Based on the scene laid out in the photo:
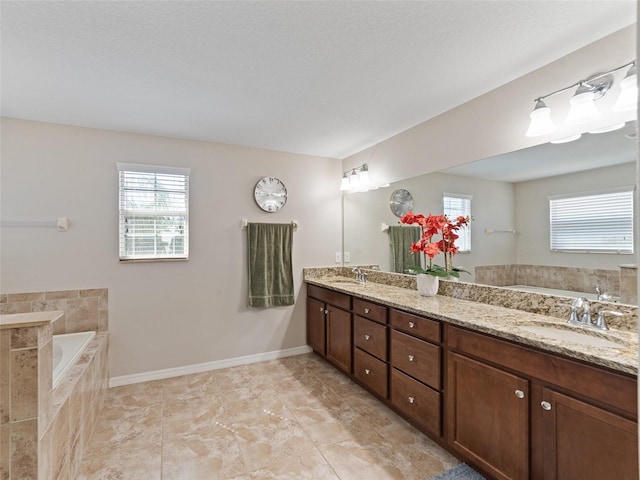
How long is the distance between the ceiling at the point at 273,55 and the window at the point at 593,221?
830 millimetres

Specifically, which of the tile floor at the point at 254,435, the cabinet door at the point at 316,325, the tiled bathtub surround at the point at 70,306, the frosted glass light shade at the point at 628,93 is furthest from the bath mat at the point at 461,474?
the tiled bathtub surround at the point at 70,306

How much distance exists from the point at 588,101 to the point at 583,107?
0.11ft

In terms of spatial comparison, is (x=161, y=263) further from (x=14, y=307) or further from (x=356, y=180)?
(x=356, y=180)

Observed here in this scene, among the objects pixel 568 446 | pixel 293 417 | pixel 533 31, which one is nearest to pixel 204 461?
pixel 293 417

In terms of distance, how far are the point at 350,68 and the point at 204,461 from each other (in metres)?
2.55

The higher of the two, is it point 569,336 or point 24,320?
point 24,320

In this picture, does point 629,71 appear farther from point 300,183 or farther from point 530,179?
point 300,183

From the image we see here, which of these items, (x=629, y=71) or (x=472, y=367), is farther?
(x=472, y=367)

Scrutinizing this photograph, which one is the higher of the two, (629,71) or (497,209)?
(629,71)

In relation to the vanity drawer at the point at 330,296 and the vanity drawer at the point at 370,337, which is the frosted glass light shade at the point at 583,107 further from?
the vanity drawer at the point at 330,296

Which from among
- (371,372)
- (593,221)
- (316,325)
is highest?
(593,221)

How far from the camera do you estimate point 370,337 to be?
254 centimetres

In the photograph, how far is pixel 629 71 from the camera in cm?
150

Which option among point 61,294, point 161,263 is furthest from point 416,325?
point 61,294
